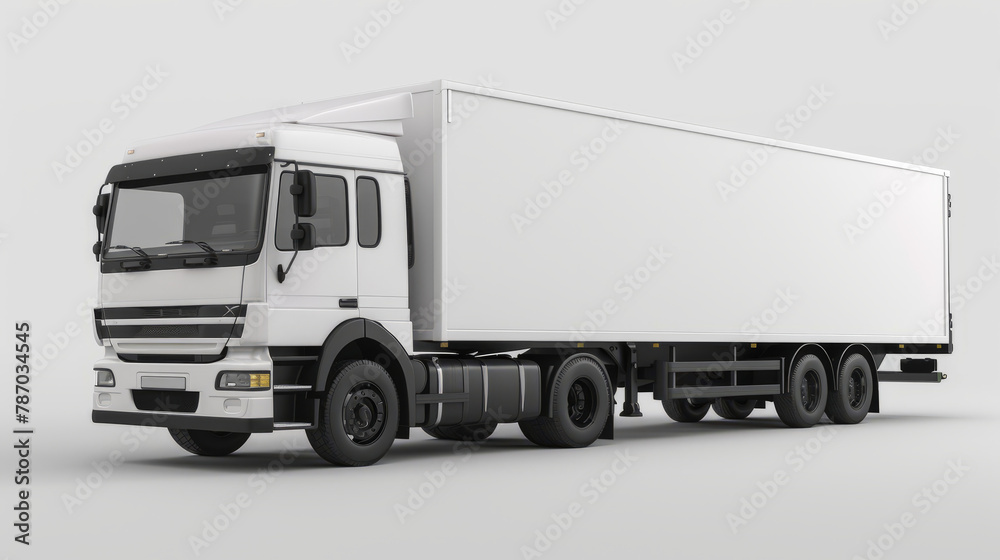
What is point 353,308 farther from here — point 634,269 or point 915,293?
point 915,293

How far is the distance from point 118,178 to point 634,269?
247 inches

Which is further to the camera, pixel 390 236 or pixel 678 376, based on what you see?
pixel 678 376

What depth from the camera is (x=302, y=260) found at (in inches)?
487

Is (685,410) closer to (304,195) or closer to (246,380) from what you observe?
(246,380)

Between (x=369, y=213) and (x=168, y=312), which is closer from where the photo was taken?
(x=168, y=312)

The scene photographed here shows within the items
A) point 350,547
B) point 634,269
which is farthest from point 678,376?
point 350,547
